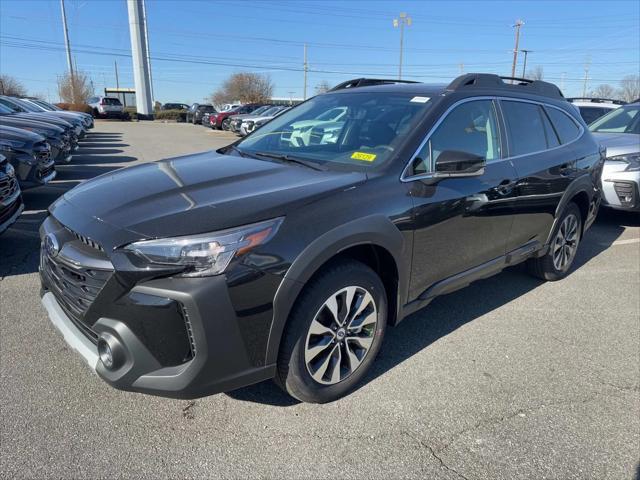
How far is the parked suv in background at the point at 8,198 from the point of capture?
463cm

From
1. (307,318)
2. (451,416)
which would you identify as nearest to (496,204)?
(451,416)

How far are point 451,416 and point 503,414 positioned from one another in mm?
309

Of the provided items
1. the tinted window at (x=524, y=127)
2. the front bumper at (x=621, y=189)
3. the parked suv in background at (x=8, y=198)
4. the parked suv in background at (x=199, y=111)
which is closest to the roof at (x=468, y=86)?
the tinted window at (x=524, y=127)

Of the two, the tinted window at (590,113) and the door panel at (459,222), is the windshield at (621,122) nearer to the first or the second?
the tinted window at (590,113)

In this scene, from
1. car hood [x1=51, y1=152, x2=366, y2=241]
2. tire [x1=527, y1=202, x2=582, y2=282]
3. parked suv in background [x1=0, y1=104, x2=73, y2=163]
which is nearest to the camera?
car hood [x1=51, y1=152, x2=366, y2=241]

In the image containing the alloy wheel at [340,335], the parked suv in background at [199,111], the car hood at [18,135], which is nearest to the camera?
the alloy wheel at [340,335]

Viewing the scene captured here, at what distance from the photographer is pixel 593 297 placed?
4.41 m

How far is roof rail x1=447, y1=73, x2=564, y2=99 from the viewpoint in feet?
11.4

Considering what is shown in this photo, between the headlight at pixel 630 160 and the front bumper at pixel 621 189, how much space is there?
0.08m

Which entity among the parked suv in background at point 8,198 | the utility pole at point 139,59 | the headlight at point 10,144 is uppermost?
the utility pole at point 139,59

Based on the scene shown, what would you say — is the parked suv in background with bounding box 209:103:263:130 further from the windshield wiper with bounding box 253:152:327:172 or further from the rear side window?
the windshield wiper with bounding box 253:152:327:172

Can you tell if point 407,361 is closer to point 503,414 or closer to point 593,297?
point 503,414

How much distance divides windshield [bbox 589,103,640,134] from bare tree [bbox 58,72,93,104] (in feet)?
164

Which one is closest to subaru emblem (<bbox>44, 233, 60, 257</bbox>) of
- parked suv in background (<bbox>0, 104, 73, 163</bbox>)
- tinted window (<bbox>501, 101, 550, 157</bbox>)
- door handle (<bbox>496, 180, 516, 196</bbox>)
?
door handle (<bbox>496, 180, 516, 196</bbox>)
